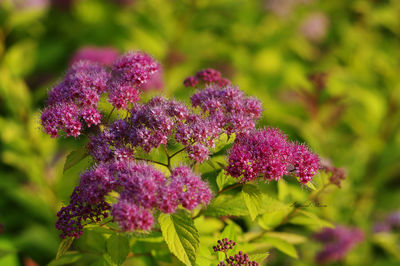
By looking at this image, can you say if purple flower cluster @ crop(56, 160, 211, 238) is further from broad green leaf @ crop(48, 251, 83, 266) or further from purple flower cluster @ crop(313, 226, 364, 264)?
purple flower cluster @ crop(313, 226, 364, 264)

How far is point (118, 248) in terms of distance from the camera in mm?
1039

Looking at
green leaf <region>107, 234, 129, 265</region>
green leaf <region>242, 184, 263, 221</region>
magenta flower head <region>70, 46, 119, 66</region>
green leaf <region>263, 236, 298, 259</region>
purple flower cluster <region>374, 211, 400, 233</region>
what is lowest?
green leaf <region>107, 234, 129, 265</region>

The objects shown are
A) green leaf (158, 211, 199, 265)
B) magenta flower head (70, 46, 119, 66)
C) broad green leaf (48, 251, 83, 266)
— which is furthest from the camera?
magenta flower head (70, 46, 119, 66)

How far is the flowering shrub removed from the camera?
94cm

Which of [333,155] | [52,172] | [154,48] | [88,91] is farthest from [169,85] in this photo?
[88,91]

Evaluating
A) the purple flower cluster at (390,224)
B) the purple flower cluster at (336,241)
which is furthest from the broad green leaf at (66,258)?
the purple flower cluster at (390,224)

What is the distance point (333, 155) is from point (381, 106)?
73 centimetres

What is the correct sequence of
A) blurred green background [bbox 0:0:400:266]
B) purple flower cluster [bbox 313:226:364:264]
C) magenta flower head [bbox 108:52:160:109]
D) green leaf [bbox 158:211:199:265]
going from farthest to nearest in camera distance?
blurred green background [bbox 0:0:400:266], purple flower cluster [bbox 313:226:364:264], magenta flower head [bbox 108:52:160:109], green leaf [bbox 158:211:199:265]

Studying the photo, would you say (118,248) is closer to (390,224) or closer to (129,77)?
(129,77)

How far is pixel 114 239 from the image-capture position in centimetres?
105

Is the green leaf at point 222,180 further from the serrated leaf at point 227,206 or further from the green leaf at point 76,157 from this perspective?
the green leaf at point 76,157

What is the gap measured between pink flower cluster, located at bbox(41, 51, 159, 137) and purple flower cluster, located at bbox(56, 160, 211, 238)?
153mm

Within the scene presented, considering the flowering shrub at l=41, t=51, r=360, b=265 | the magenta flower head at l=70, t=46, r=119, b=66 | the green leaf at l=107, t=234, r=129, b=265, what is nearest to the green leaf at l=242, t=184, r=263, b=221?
the flowering shrub at l=41, t=51, r=360, b=265

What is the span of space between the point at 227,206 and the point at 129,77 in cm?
45
